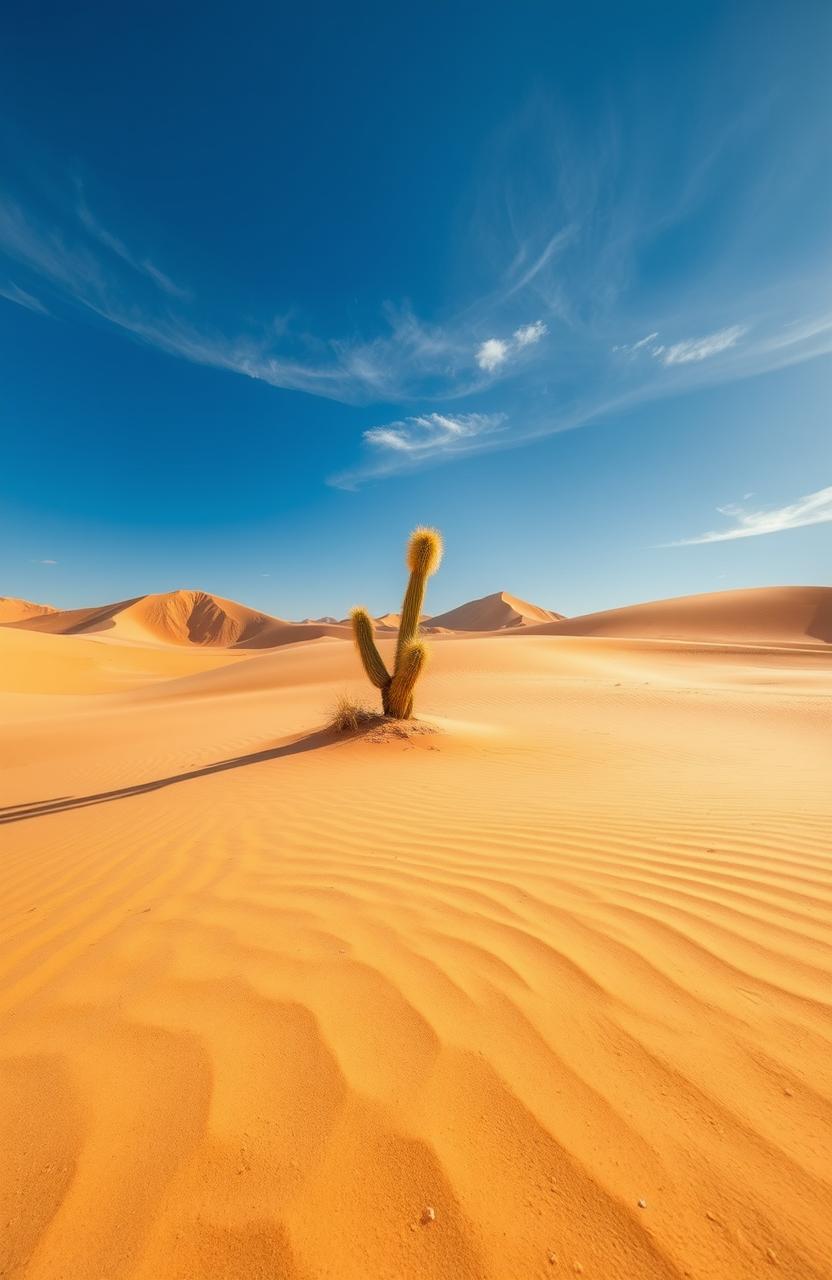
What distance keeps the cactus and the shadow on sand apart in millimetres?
1249

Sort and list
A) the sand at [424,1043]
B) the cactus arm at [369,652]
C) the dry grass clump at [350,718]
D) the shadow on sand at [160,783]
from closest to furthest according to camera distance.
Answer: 1. the sand at [424,1043]
2. the shadow on sand at [160,783]
3. the dry grass clump at [350,718]
4. the cactus arm at [369,652]

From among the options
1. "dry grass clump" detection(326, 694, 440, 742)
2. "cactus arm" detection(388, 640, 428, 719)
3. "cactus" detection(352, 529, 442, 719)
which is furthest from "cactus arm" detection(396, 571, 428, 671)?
"dry grass clump" detection(326, 694, 440, 742)

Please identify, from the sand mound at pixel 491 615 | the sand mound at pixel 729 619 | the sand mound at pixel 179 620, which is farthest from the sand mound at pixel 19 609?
the sand mound at pixel 729 619

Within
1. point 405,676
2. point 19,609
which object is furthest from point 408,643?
point 19,609

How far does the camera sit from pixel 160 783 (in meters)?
7.20

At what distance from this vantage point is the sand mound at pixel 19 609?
9269 cm

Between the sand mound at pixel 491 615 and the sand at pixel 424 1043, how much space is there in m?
76.6

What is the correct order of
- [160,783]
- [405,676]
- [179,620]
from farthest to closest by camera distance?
[179,620], [405,676], [160,783]

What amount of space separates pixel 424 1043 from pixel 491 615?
84856 millimetres

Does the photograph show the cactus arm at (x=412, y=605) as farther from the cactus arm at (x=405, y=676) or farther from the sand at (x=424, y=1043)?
the sand at (x=424, y=1043)

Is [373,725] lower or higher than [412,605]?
lower

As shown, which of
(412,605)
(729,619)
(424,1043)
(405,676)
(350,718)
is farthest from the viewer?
(729,619)

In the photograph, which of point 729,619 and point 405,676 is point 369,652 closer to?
point 405,676

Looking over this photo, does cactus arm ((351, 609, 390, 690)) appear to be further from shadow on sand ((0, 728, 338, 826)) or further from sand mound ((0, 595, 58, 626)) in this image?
sand mound ((0, 595, 58, 626))
